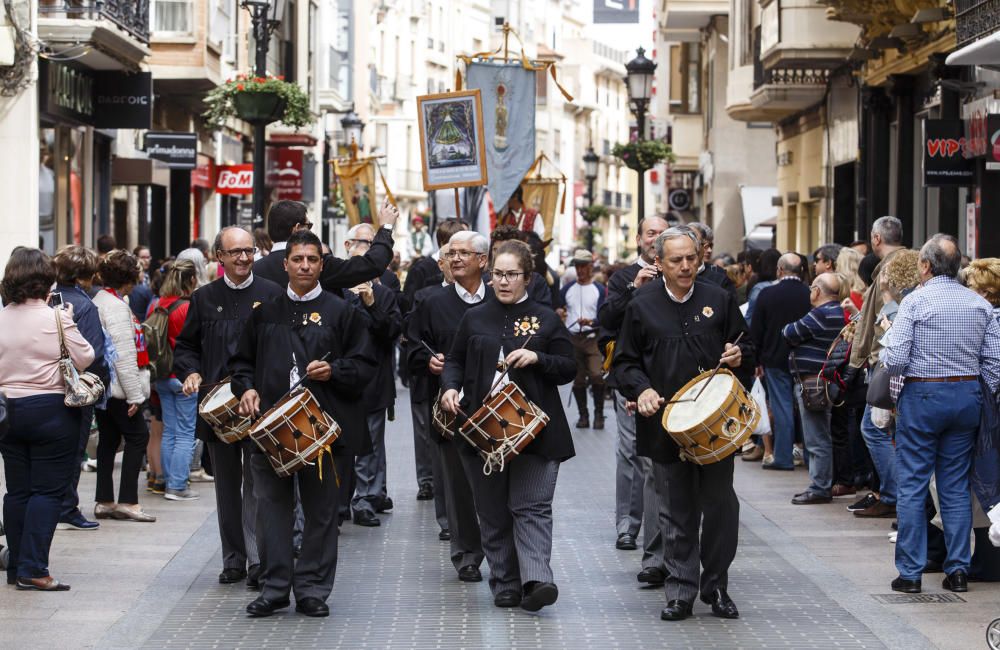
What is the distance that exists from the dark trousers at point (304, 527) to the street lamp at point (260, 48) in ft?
37.0

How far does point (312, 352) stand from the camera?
9.17m

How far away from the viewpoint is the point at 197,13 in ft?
94.8

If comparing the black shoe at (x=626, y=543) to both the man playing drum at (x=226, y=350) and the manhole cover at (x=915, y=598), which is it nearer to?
the manhole cover at (x=915, y=598)

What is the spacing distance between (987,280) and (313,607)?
426 cm

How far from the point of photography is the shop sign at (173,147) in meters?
27.0

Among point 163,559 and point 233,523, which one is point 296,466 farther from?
point 163,559

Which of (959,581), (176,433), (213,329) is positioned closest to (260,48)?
(176,433)

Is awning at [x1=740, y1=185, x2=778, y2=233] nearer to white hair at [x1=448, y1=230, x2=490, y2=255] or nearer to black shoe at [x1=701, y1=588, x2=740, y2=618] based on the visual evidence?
white hair at [x1=448, y1=230, x2=490, y2=255]

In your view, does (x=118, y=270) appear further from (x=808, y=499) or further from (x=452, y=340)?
(x=808, y=499)

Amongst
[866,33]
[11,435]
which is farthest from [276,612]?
[866,33]

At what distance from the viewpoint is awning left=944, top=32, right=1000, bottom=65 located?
14.7 metres

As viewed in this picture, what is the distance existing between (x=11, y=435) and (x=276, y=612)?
5.99ft

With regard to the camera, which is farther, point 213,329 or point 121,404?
point 121,404

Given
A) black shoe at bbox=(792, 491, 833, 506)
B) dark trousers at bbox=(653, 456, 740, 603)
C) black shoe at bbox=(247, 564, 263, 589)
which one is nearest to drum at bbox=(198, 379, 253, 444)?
black shoe at bbox=(247, 564, 263, 589)
